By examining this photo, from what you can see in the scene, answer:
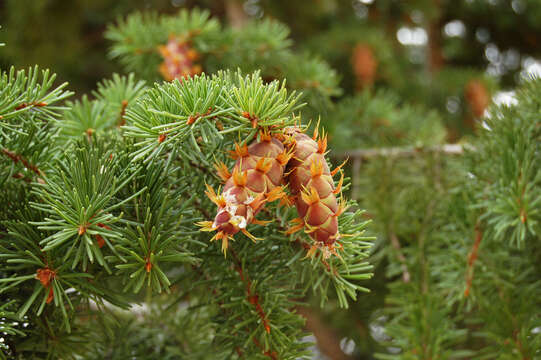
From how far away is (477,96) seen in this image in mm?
1679

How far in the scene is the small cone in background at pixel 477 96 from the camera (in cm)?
166

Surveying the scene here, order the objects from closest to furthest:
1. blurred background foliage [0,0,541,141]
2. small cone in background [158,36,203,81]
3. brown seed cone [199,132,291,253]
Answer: brown seed cone [199,132,291,253] → small cone in background [158,36,203,81] → blurred background foliage [0,0,541,141]

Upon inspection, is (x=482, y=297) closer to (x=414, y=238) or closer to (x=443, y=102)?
(x=414, y=238)

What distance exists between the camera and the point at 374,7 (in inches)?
85.0

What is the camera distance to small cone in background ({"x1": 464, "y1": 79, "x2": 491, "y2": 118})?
5.45 feet

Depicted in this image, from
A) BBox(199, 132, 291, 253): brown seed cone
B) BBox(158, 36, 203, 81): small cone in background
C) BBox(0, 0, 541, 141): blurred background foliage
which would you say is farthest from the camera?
BBox(0, 0, 541, 141): blurred background foliage

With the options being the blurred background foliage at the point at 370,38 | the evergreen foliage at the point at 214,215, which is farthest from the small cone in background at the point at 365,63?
the evergreen foliage at the point at 214,215

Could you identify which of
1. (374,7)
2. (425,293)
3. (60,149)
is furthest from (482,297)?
(374,7)

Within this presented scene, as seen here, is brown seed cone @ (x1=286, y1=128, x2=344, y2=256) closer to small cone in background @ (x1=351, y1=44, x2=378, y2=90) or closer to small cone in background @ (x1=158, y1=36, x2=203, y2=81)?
small cone in background @ (x1=158, y1=36, x2=203, y2=81)

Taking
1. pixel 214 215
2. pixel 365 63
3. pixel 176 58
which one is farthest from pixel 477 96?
pixel 214 215

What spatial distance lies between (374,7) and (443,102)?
0.62 m

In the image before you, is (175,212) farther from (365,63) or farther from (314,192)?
(365,63)

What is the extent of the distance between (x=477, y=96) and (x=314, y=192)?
4.98 feet

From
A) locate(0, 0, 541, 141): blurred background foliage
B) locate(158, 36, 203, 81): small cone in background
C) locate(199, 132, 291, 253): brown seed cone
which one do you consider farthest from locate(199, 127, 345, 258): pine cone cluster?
locate(0, 0, 541, 141): blurred background foliage
